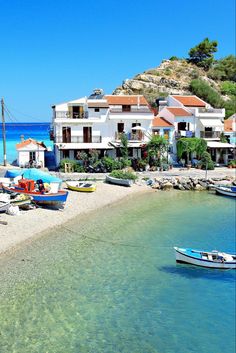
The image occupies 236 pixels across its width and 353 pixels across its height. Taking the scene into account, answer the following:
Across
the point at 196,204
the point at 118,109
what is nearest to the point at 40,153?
the point at 118,109

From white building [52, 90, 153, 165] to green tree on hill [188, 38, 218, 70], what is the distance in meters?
43.7

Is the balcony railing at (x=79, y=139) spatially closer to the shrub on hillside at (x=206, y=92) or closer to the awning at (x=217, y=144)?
the awning at (x=217, y=144)

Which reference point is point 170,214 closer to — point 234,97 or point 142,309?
point 142,309

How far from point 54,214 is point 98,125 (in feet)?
60.4

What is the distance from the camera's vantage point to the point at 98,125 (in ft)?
135

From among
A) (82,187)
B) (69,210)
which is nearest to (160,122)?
(82,187)

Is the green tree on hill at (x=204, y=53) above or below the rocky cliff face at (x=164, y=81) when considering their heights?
above

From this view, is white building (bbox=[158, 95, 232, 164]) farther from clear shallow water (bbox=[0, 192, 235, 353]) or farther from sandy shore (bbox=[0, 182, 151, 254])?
clear shallow water (bbox=[0, 192, 235, 353])

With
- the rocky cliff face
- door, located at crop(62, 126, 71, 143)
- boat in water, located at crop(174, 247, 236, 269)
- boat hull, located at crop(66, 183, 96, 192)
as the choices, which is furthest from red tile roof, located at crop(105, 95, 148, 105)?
boat in water, located at crop(174, 247, 236, 269)

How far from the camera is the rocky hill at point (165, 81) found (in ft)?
222

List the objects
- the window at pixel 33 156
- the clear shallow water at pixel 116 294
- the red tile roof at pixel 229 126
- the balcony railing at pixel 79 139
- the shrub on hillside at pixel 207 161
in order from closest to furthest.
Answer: the clear shallow water at pixel 116 294 < the window at pixel 33 156 < the balcony railing at pixel 79 139 < the shrub on hillside at pixel 207 161 < the red tile roof at pixel 229 126

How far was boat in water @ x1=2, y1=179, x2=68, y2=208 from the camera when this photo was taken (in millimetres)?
25500

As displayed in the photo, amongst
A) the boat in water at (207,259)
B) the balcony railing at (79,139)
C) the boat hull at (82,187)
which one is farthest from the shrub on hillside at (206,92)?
the boat in water at (207,259)

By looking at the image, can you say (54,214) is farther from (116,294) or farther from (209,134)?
(209,134)
